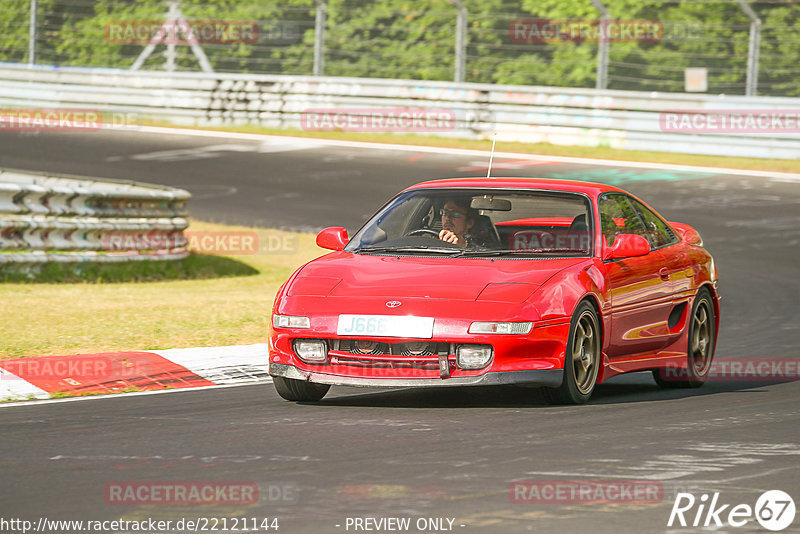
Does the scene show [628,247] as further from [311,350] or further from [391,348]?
[311,350]

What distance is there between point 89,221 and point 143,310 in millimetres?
2719

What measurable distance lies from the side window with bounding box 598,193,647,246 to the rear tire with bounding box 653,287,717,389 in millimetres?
700

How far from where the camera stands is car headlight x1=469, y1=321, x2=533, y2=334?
749 cm

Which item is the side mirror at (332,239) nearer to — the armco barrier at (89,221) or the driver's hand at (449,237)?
the driver's hand at (449,237)

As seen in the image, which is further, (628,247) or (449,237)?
(449,237)

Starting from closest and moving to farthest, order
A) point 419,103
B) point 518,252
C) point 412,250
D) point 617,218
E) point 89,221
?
1. point 518,252
2. point 412,250
3. point 617,218
4. point 89,221
5. point 419,103

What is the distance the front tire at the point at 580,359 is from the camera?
7754 millimetres

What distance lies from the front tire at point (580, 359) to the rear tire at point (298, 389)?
135 centimetres

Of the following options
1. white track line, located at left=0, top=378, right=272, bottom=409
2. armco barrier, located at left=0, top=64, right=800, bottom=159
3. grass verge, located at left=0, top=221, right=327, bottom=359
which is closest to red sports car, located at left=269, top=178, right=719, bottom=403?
white track line, located at left=0, top=378, right=272, bottom=409

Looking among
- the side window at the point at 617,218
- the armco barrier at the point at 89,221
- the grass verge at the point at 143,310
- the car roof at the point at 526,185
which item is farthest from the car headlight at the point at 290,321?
the armco barrier at the point at 89,221

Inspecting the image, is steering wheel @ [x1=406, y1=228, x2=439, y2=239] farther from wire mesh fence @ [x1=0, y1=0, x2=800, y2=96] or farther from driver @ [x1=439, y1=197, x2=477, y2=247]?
wire mesh fence @ [x1=0, y1=0, x2=800, y2=96]

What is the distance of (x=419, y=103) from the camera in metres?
26.9

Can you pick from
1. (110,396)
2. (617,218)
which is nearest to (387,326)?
(110,396)

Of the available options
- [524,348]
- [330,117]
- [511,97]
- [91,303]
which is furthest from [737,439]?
[330,117]
